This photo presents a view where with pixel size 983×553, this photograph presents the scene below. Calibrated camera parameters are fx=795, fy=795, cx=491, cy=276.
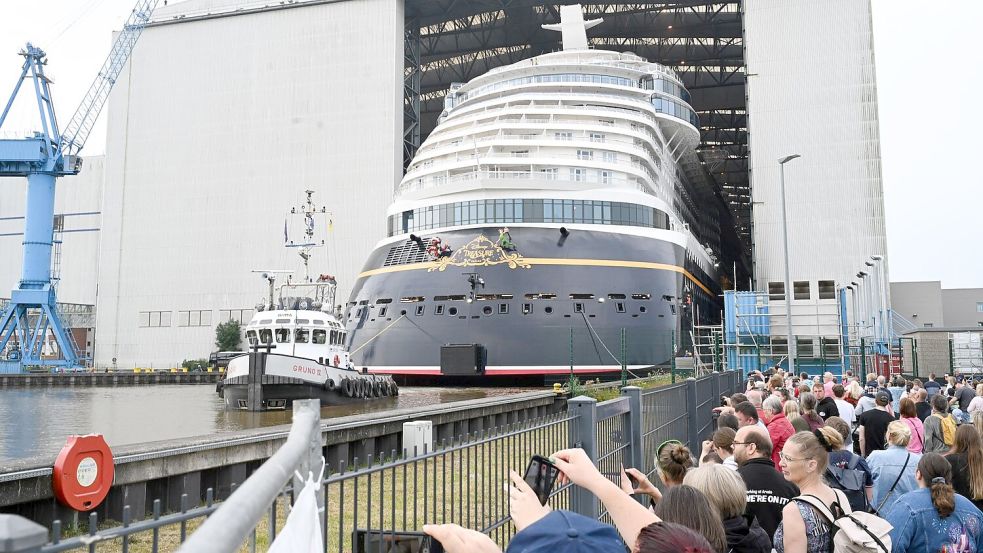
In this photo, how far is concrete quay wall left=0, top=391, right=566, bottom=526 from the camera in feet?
26.5

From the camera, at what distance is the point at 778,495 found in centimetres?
496

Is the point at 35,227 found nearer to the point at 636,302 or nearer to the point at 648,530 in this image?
the point at 636,302

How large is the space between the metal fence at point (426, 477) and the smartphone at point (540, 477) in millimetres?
518

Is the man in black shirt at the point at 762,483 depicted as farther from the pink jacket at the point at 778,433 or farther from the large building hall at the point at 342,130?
the large building hall at the point at 342,130

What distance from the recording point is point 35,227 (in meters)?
45.6

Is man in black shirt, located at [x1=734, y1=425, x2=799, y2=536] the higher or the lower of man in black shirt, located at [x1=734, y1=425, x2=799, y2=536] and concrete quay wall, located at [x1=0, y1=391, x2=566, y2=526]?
the higher

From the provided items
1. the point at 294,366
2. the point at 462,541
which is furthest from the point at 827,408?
the point at 294,366

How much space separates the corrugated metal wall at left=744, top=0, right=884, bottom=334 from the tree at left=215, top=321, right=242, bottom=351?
3227cm

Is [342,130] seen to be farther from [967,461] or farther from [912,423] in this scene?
[967,461]

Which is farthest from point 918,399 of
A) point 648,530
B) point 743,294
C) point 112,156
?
point 112,156

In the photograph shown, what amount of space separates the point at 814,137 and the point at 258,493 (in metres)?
46.5

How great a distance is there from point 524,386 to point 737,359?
35.9 feet

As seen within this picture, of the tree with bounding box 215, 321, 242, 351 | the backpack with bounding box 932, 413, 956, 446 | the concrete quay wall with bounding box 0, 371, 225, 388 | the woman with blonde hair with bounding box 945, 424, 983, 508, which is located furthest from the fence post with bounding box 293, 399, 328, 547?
the tree with bounding box 215, 321, 242, 351

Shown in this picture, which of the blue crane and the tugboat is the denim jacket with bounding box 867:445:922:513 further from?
the blue crane
